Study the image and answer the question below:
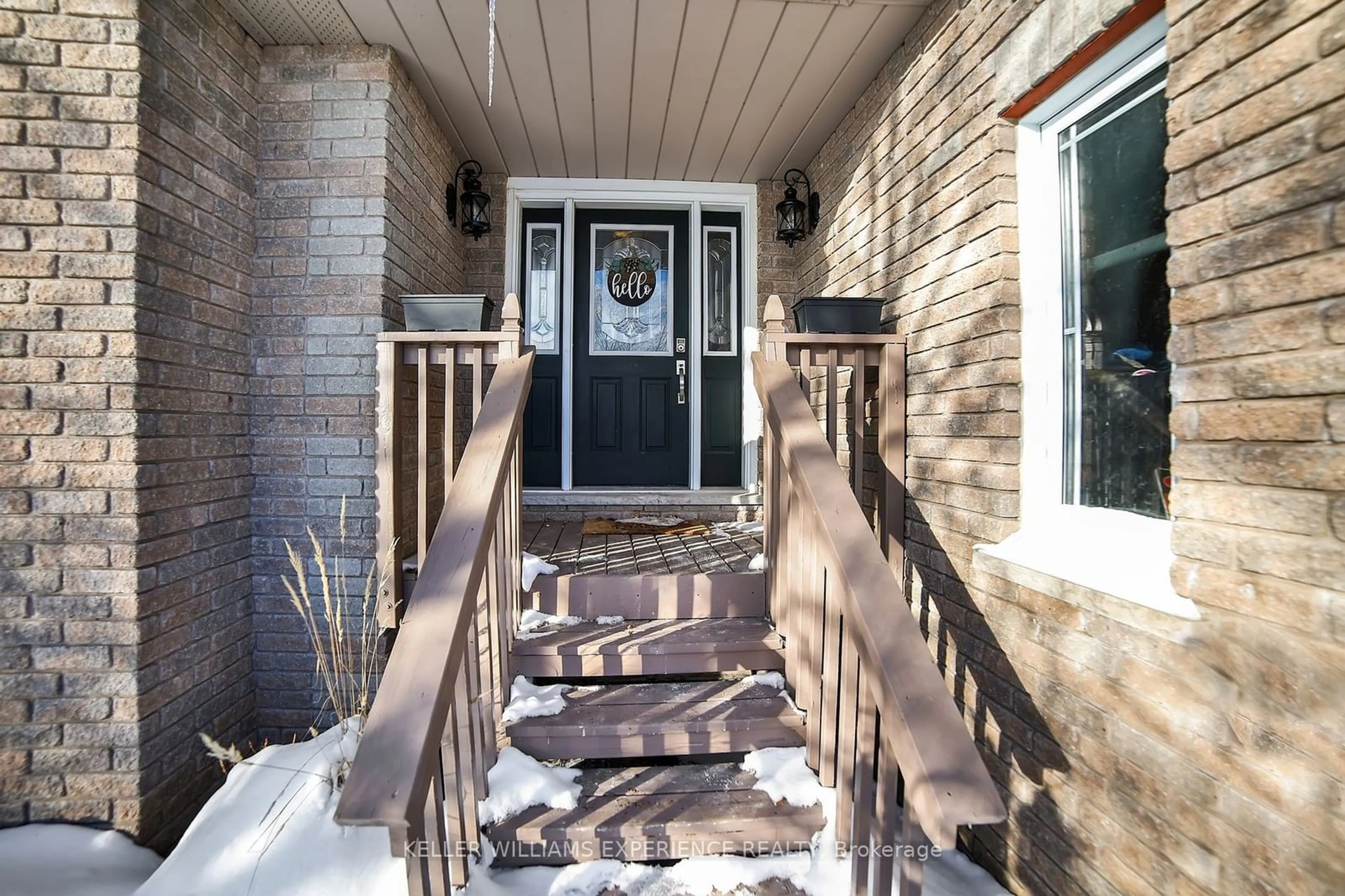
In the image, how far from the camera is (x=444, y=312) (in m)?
2.36

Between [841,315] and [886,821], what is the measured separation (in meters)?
1.72

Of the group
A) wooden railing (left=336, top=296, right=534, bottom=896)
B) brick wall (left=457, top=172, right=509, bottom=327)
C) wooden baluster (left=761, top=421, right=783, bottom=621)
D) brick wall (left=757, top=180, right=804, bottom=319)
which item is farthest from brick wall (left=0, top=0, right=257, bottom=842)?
brick wall (left=757, top=180, right=804, bottom=319)

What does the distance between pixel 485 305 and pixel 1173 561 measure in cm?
230

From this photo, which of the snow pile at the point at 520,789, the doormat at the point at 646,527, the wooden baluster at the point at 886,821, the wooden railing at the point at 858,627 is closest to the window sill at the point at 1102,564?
the wooden railing at the point at 858,627

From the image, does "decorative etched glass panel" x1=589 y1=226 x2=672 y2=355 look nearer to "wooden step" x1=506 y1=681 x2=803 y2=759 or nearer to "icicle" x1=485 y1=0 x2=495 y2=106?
"icicle" x1=485 y1=0 x2=495 y2=106

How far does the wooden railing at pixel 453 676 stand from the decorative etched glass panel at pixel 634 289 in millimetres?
1953

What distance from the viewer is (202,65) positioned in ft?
7.02

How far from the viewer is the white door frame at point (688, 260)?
3.77 m

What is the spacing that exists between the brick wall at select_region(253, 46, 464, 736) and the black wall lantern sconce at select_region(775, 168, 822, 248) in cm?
218

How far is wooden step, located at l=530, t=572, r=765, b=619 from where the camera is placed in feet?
7.43

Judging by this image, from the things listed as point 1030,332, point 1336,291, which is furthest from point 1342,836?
point 1030,332

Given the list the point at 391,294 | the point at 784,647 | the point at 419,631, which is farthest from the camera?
the point at 391,294

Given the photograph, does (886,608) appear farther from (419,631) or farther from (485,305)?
(485,305)

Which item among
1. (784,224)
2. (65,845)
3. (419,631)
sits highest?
(784,224)
